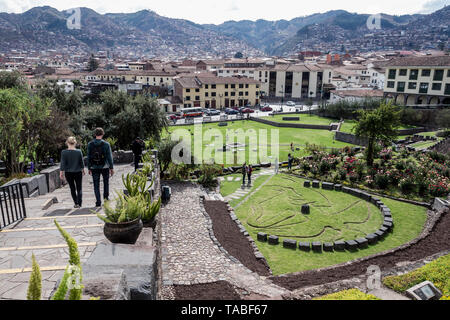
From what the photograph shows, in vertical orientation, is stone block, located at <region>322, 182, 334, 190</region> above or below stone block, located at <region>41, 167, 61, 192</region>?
below

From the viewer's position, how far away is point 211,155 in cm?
3466

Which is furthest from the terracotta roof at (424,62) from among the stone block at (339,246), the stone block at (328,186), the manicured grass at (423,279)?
the manicured grass at (423,279)

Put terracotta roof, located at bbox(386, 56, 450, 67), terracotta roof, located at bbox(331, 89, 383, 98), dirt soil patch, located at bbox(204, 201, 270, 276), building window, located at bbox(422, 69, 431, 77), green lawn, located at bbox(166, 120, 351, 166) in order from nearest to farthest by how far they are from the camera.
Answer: dirt soil patch, located at bbox(204, 201, 270, 276) → green lawn, located at bbox(166, 120, 351, 166) → terracotta roof, located at bbox(386, 56, 450, 67) → building window, located at bbox(422, 69, 431, 77) → terracotta roof, located at bbox(331, 89, 383, 98)

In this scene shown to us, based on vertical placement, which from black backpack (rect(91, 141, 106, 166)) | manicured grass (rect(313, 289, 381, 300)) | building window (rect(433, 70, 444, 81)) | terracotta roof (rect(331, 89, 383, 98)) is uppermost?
building window (rect(433, 70, 444, 81))

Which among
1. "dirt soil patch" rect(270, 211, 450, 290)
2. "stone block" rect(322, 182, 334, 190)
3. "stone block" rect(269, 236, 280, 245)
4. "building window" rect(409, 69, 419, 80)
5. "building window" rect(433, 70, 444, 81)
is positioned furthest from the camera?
"building window" rect(409, 69, 419, 80)

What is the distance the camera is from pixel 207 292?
9305 mm

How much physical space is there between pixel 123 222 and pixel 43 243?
7.54ft

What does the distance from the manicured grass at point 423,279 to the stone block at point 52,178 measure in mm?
13407

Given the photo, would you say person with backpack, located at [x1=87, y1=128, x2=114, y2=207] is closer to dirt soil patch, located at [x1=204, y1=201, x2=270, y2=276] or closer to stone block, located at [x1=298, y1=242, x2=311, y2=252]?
dirt soil patch, located at [x1=204, y1=201, x2=270, y2=276]

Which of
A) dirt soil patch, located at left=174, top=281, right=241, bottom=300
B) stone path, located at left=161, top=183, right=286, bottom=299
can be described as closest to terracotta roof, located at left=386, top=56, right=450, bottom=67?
stone path, located at left=161, top=183, right=286, bottom=299

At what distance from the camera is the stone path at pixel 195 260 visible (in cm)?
997

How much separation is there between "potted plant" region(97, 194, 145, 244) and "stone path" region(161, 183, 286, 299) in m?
2.26

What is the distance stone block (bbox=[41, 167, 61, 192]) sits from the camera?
539 inches
